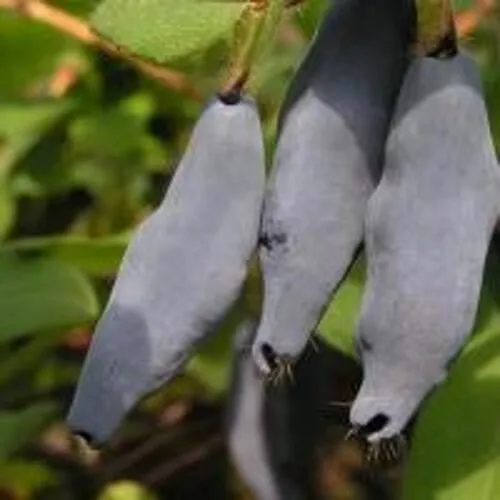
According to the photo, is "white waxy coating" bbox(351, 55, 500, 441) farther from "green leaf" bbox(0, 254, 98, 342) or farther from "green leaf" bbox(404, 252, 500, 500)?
"green leaf" bbox(0, 254, 98, 342)

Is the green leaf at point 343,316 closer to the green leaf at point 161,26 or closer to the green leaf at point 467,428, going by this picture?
the green leaf at point 467,428

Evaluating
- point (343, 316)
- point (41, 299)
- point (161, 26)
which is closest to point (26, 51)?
point (41, 299)

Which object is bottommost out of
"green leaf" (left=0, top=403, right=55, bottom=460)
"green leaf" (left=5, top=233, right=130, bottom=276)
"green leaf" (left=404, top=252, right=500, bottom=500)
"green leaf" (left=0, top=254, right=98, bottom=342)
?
"green leaf" (left=0, top=403, right=55, bottom=460)

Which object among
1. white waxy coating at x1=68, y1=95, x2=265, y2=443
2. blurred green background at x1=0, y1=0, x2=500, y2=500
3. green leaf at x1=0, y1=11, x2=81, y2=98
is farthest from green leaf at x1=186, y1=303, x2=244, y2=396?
white waxy coating at x1=68, y1=95, x2=265, y2=443

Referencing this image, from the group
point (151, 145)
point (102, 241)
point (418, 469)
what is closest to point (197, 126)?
point (418, 469)

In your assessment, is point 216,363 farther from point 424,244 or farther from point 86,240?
point 424,244

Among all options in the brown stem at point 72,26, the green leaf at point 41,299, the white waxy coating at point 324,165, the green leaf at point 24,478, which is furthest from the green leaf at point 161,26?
the green leaf at point 24,478
